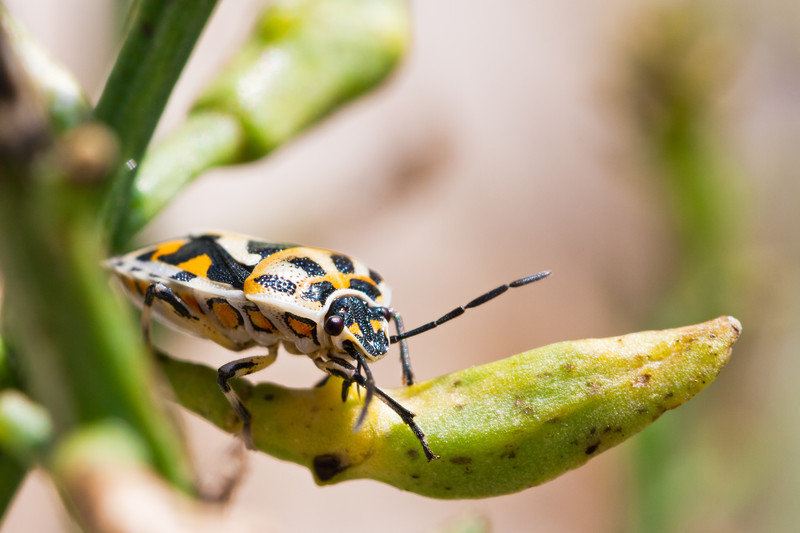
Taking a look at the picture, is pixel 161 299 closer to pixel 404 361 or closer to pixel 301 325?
pixel 301 325

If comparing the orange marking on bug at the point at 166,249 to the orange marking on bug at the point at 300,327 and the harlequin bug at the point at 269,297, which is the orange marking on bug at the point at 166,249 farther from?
the orange marking on bug at the point at 300,327

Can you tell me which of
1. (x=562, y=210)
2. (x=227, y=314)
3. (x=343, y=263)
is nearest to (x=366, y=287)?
(x=343, y=263)

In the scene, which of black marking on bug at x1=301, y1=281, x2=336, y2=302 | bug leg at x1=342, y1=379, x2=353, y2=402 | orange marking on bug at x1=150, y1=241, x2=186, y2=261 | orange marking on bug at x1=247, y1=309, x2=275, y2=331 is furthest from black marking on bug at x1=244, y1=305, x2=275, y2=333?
bug leg at x1=342, y1=379, x2=353, y2=402

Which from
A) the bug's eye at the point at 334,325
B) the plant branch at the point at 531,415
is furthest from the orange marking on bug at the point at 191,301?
the plant branch at the point at 531,415

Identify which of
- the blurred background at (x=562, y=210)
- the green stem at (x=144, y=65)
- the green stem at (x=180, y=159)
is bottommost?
the blurred background at (x=562, y=210)

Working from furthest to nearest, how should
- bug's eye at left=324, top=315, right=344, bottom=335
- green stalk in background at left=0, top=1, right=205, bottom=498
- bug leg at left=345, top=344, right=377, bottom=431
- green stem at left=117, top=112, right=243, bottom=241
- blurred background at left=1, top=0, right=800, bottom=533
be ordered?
blurred background at left=1, top=0, right=800, bottom=533 < bug's eye at left=324, top=315, right=344, bottom=335 < green stem at left=117, top=112, right=243, bottom=241 < bug leg at left=345, top=344, right=377, bottom=431 < green stalk in background at left=0, top=1, right=205, bottom=498

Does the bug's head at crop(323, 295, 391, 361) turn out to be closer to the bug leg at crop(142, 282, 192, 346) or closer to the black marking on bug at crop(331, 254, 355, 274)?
the black marking on bug at crop(331, 254, 355, 274)

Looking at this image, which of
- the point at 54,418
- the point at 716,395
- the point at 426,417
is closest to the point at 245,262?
the point at 426,417
